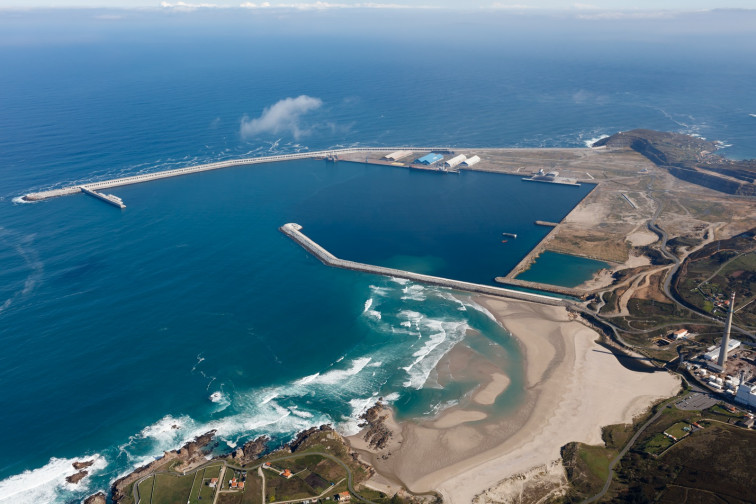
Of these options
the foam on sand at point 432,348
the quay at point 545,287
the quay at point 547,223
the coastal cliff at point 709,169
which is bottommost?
the foam on sand at point 432,348

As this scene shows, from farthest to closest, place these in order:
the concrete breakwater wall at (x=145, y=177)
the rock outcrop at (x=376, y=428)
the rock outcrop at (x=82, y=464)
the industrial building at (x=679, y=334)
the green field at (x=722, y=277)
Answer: the concrete breakwater wall at (x=145, y=177), the green field at (x=722, y=277), the industrial building at (x=679, y=334), the rock outcrop at (x=376, y=428), the rock outcrop at (x=82, y=464)

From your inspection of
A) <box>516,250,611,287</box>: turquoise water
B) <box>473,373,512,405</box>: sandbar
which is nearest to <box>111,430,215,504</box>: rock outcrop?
<box>473,373,512,405</box>: sandbar

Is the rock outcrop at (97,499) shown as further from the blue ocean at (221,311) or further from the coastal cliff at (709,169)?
the coastal cliff at (709,169)

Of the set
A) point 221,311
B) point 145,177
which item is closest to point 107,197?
point 145,177

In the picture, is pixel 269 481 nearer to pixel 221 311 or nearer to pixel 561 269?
pixel 221 311

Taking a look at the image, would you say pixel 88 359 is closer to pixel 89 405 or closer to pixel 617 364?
pixel 89 405

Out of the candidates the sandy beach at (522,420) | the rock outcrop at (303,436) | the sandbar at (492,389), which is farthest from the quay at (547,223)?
the rock outcrop at (303,436)

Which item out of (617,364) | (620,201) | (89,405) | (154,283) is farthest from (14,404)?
(620,201)

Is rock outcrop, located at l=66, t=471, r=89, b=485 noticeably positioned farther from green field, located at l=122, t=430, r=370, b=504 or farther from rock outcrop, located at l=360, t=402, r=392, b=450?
rock outcrop, located at l=360, t=402, r=392, b=450
